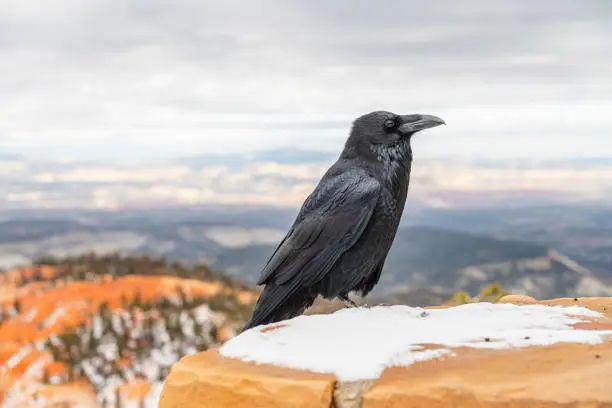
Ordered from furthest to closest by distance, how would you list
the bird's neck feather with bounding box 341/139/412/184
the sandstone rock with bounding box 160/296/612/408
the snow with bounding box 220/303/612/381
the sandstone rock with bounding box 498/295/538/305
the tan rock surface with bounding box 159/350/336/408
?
the sandstone rock with bounding box 498/295/538/305 → the bird's neck feather with bounding box 341/139/412/184 → the snow with bounding box 220/303/612/381 → the tan rock surface with bounding box 159/350/336/408 → the sandstone rock with bounding box 160/296/612/408

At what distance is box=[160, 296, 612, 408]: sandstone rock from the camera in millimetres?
3730

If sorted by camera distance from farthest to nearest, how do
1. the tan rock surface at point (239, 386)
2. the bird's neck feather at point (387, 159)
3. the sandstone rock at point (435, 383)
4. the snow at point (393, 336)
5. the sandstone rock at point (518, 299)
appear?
1. the sandstone rock at point (518, 299)
2. the bird's neck feather at point (387, 159)
3. the snow at point (393, 336)
4. the tan rock surface at point (239, 386)
5. the sandstone rock at point (435, 383)

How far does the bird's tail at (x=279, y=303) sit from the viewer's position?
5.45 meters

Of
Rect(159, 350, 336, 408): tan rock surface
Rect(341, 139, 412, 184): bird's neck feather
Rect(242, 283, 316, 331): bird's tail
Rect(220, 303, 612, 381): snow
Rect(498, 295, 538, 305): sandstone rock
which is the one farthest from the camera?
Rect(498, 295, 538, 305): sandstone rock

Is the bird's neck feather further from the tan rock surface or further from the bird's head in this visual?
the tan rock surface

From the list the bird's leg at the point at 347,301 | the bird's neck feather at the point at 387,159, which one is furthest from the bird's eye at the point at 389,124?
the bird's leg at the point at 347,301

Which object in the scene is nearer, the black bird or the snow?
the snow

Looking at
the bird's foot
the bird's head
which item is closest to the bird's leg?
the bird's foot

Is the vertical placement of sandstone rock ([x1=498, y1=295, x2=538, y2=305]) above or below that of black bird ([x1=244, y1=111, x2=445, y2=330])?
below

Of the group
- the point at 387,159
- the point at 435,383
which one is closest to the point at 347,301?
the point at 387,159

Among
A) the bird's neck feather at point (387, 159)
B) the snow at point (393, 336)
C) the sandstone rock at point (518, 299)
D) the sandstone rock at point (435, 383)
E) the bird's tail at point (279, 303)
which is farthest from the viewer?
the sandstone rock at point (518, 299)

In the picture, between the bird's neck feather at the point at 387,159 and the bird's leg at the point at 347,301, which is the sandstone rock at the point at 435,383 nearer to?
the bird's leg at the point at 347,301

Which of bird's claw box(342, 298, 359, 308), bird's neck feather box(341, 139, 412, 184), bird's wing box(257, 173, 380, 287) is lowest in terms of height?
bird's claw box(342, 298, 359, 308)

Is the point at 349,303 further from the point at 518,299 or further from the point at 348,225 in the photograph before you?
the point at 518,299
